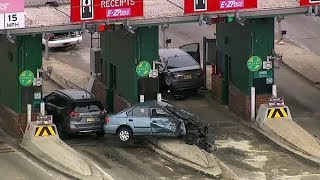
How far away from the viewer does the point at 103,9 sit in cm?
3238

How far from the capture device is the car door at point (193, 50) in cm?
Result: 4272

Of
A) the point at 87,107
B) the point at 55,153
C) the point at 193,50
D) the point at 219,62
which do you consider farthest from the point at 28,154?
the point at 193,50

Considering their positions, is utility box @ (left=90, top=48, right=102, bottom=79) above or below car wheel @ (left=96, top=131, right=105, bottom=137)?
above

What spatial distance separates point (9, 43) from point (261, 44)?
330 inches

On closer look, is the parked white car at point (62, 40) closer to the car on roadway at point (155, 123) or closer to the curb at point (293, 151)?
the car on roadway at point (155, 123)

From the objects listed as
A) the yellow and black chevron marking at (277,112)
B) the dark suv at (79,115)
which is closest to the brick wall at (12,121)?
the dark suv at (79,115)

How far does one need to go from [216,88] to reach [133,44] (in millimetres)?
5430

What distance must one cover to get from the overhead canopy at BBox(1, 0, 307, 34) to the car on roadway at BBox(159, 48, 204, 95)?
4.50 m

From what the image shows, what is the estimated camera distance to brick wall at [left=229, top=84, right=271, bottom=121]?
3638 cm

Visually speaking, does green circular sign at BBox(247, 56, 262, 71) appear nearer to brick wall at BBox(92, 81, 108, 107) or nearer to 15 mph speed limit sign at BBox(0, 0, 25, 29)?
brick wall at BBox(92, 81, 108, 107)

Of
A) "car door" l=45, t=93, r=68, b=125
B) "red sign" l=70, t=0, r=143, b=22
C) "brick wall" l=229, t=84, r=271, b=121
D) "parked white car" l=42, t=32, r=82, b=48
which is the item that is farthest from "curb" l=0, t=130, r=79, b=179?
"parked white car" l=42, t=32, r=82, b=48

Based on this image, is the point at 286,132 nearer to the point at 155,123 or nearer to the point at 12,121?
the point at 155,123

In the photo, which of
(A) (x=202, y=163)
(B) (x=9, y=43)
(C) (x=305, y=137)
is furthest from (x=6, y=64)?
(C) (x=305, y=137)

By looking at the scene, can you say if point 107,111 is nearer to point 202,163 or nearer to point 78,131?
point 78,131
